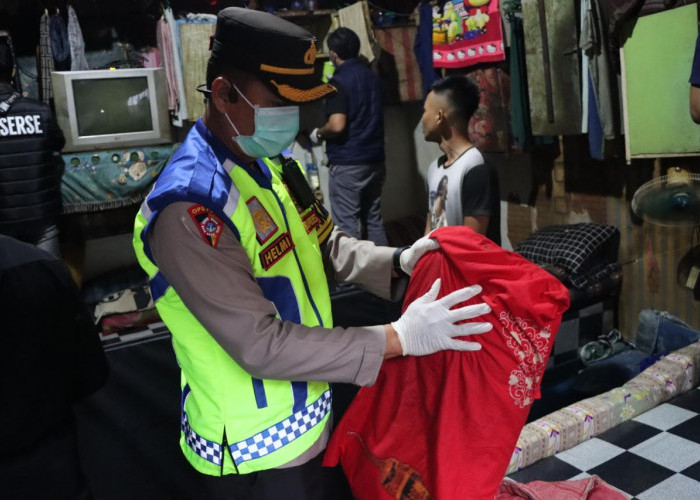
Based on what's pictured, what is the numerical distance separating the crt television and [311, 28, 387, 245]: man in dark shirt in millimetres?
1170

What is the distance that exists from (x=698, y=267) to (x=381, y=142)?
226 cm

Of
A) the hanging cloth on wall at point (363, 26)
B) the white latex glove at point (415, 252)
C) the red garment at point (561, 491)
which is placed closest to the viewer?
the white latex glove at point (415, 252)

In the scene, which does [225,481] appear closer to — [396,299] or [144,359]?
[396,299]

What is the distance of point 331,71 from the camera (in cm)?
505

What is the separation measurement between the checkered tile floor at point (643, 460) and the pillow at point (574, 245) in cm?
98

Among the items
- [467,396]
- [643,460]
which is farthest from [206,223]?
[643,460]

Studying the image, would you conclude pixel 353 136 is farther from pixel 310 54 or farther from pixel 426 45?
pixel 310 54

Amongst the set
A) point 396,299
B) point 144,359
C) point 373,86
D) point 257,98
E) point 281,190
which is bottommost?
point 144,359

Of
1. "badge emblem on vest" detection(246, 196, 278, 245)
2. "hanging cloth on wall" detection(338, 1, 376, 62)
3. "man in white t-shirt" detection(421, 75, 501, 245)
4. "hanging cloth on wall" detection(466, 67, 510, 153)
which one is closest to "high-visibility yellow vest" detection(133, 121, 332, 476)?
"badge emblem on vest" detection(246, 196, 278, 245)

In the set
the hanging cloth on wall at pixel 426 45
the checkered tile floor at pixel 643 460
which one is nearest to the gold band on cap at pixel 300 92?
the checkered tile floor at pixel 643 460

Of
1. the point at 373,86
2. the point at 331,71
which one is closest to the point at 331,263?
the point at 373,86

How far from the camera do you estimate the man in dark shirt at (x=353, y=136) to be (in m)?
4.38

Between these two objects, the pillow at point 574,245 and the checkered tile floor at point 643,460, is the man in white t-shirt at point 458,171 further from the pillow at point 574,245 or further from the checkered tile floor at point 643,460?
the checkered tile floor at point 643,460

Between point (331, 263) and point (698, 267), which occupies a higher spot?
point (331, 263)
